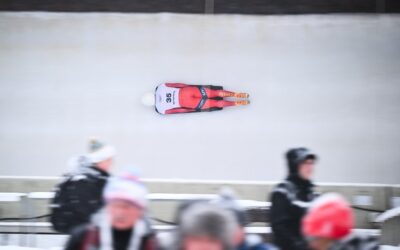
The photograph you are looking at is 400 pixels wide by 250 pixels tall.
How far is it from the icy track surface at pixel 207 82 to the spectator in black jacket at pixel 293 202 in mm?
6561

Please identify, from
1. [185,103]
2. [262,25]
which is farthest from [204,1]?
[185,103]

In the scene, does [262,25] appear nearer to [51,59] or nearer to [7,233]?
[51,59]

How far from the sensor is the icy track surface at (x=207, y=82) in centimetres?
991

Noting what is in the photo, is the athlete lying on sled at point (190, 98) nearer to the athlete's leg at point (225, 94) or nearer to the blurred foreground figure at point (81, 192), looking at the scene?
the athlete's leg at point (225, 94)

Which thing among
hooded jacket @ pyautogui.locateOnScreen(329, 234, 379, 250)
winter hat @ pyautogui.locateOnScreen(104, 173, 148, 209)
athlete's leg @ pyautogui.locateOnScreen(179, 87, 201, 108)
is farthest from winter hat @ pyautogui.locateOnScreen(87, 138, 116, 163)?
athlete's leg @ pyautogui.locateOnScreen(179, 87, 201, 108)

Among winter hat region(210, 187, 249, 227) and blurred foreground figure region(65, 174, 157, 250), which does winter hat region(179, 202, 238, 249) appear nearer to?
winter hat region(210, 187, 249, 227)

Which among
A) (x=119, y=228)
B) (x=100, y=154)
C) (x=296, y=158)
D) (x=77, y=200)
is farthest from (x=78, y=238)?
(x=296, y=158)

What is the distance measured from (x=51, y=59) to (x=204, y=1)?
9.21ft

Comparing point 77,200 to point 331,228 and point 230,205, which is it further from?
point 331,228

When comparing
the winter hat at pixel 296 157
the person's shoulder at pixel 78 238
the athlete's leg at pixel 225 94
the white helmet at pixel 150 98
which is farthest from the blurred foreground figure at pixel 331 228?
the white helmet at pixel 150 98

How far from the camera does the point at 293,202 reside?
3.22 meters

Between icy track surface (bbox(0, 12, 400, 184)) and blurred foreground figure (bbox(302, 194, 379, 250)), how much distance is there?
301 inches

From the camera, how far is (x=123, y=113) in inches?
398

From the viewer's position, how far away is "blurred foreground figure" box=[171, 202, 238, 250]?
1834mm
